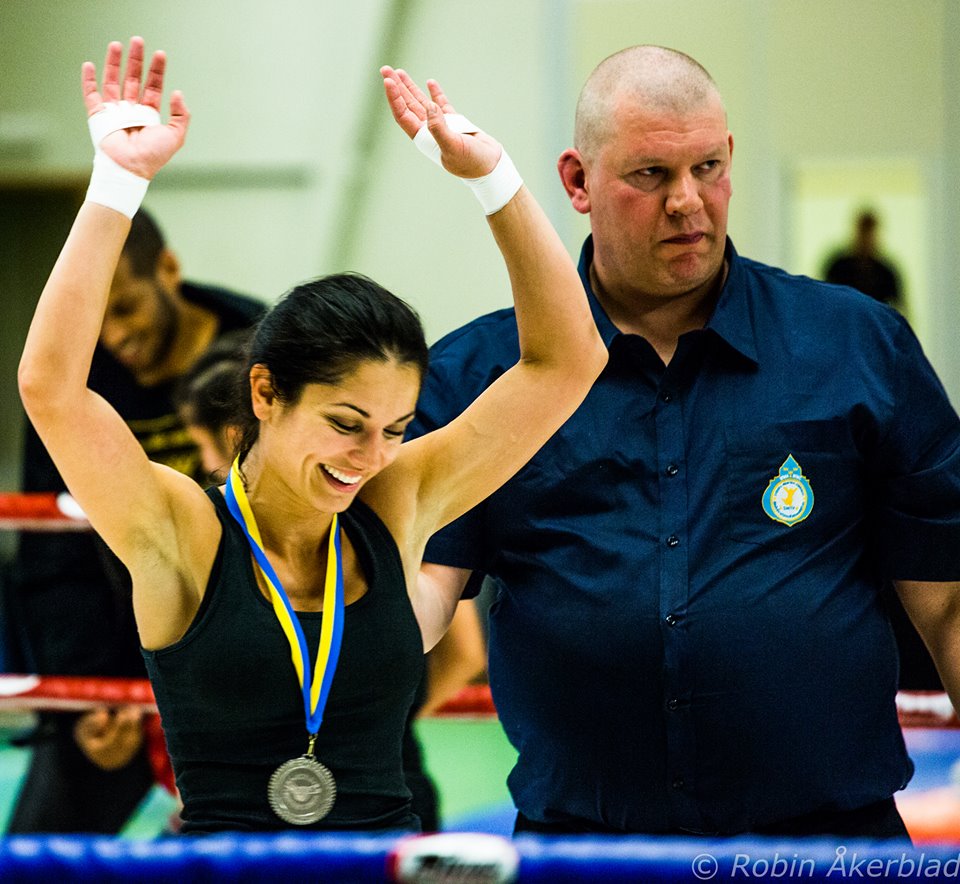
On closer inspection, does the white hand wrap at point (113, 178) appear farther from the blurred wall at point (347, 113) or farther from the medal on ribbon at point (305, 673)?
A: the blurred wall at point (347, 113)

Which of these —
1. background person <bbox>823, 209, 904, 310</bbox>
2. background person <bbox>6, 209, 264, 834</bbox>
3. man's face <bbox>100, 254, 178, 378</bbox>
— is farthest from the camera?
background person <bbox>823, 209, 904, 310</bbox>

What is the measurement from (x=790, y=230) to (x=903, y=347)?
203 inches

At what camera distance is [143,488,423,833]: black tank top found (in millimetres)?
1541

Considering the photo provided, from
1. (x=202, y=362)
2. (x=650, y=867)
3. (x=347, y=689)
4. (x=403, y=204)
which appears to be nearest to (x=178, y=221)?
(x=403, y=204)

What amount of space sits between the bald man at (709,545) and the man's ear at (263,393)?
16.1 inches

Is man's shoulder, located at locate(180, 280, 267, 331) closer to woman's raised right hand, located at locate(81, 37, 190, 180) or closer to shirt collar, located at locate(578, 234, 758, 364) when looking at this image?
shirt collar, located at locate(578, 234, 758, 364)

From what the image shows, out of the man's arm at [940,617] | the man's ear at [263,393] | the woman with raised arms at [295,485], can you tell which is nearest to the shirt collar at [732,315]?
the woman with raised arms at [295,485]

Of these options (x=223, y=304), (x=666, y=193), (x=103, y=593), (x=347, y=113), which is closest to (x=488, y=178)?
(x=666, y=193)

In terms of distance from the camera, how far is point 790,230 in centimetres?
694

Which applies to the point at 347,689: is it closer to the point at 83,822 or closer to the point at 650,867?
the point at 650,867

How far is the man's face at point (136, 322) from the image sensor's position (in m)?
3.19

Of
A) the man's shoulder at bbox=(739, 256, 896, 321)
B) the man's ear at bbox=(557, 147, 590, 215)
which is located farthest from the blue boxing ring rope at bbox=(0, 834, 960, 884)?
the man's ear at bbox=(557, 147, 590, 215)

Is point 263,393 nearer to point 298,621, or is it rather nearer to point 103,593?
point 298,621

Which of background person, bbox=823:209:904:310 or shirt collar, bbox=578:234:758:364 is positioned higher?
background person, bbox=823:209:904:310
